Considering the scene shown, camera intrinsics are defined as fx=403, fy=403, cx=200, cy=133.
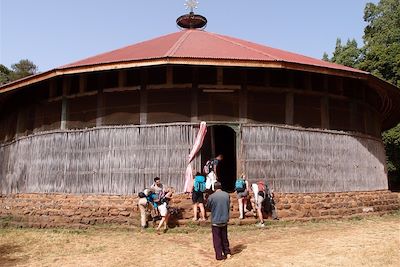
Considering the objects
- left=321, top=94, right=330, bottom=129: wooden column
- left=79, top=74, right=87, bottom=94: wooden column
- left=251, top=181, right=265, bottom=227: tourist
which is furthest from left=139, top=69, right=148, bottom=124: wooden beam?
left=321, top=94, right=330, bottom=129: wooden column

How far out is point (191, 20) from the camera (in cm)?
1942

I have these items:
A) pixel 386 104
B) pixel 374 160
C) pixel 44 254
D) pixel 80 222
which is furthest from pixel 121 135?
pixel 386 104

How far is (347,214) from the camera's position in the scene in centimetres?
1265

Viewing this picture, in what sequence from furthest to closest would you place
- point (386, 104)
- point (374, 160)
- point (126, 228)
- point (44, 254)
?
point (386, 104)
point (374, 160)
point (126, 228)
point (44, 254)

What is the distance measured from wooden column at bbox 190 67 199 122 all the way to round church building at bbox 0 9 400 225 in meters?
0.03

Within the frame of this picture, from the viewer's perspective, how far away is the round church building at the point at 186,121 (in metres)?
12.0

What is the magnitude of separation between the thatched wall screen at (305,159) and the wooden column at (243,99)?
13.8 inches

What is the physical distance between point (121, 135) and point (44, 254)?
4412mm

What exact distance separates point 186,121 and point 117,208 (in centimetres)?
326

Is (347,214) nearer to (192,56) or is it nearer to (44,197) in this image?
(192,56)

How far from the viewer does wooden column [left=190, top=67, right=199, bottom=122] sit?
481 inches

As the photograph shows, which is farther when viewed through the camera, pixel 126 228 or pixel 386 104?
pixel 386 104

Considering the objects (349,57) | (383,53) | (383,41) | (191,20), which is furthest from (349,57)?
(191,20)

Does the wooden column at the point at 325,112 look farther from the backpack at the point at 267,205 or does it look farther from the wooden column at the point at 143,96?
the wooden column at the point at 143,96
